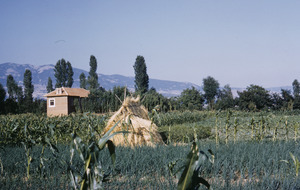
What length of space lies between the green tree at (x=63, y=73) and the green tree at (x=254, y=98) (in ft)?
126

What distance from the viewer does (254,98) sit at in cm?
3369

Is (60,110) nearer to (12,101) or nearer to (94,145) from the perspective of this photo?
(12,101)

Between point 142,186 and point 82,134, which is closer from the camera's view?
point 142,186

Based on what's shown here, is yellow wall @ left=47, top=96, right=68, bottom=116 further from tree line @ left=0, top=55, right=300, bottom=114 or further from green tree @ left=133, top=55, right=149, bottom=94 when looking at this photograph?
green tree @ left=133, top=55, right=149, bottom=94

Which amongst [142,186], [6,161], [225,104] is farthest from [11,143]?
[225,104]

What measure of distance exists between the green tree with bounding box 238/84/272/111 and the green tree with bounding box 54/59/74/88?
126 ft

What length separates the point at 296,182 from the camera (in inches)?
145

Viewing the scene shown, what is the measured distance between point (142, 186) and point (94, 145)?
2.49 meters

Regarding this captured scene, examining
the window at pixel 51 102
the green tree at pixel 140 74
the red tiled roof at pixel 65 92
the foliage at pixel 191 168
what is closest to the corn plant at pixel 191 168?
the foliage at pixel 191 168

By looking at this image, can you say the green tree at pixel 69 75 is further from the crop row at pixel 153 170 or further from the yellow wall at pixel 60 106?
the crop row at pixel 153 170

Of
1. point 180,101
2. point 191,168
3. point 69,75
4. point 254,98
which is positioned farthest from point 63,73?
point 191,168

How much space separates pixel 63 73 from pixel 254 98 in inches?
1606

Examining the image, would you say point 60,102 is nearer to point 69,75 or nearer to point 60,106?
point 60,106

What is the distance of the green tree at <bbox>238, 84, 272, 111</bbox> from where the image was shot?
33.7m
